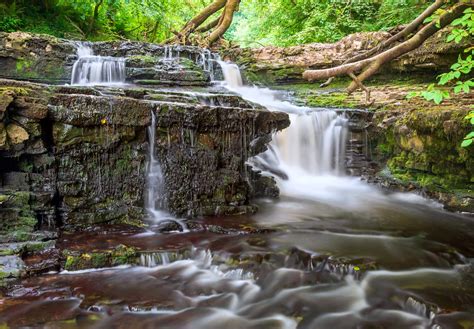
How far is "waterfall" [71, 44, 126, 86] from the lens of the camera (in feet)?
30.1

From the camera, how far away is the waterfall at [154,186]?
5.56 meters

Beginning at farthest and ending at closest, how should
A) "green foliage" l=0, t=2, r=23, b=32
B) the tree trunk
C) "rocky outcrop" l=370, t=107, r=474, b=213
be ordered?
the tree trunk, "green foliage" l=0, t=2, r=23, b=32, "rocky outcrop" l=370, t=107, r=474, b=213

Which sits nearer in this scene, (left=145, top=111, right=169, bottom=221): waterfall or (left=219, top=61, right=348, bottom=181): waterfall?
(left=145, top=111, right=169, bottom=221): waterfall

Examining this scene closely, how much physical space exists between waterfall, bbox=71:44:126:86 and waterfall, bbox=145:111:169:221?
14.3 feet

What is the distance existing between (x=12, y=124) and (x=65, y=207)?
132cm

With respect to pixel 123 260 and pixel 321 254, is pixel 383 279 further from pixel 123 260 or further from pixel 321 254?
pixel 123 260

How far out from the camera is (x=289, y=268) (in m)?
4.14

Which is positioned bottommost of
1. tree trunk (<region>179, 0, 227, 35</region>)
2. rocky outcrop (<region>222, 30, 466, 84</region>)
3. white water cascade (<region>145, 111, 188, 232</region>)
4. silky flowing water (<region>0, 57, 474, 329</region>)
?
silky flowing water (<region>0, 57, 474, 329</region>)

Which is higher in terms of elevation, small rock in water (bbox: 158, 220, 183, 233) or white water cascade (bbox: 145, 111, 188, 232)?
white water cascade (bbox: 145, 111, 188, 232)

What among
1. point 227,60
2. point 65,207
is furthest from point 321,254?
point 227,60

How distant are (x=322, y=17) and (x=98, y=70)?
30.6ft

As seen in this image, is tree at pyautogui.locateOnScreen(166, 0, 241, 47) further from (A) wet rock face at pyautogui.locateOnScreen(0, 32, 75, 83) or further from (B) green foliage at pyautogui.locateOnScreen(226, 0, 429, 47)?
(A) wet rock face at pyautogui.locateOnScreen(0, 32, 75, 83)

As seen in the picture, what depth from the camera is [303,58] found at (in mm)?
11844

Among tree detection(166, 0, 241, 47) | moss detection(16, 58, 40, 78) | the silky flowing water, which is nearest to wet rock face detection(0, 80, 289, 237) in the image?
the silky flowing water
